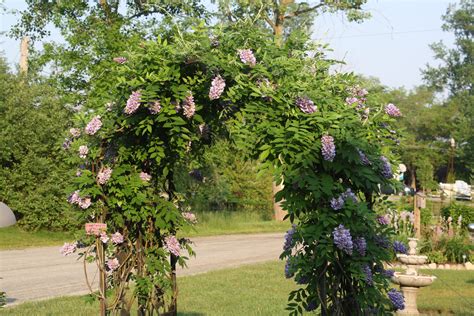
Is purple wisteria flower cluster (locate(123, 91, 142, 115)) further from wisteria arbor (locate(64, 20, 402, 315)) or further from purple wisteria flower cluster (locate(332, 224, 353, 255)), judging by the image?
purple wisteria flower cluster (locate(332, 224, 353, 255))

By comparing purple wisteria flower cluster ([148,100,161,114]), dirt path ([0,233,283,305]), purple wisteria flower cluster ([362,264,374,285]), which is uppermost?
purple wisteria flower cluster ([148,100,161,114])

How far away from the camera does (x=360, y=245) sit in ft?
17.2

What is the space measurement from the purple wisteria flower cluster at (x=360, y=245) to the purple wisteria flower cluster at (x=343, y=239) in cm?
16

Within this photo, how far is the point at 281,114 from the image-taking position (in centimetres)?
538

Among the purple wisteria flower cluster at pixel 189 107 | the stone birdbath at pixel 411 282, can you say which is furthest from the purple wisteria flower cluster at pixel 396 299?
the stone birdbath at pixel 411 282

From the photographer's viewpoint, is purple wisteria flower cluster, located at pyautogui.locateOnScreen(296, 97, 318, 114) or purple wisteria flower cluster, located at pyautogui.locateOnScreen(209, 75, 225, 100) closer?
purple wisteria flower cluster, located at pyautogui.locateOnScreen(296, 97, 318, 114)

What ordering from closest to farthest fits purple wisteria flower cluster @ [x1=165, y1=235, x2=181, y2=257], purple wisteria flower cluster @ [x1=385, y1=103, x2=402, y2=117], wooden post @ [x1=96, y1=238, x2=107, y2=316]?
1. purple wisteria flower cluster @ [x1=385, y1=103, x2=402, y2=117]
2. wooden post @ [x1=96, y1=238, x2=107, y2=316]
3. purple wisteria flower cluster @ [x1=165, y1=235, x2=181, y2=257]

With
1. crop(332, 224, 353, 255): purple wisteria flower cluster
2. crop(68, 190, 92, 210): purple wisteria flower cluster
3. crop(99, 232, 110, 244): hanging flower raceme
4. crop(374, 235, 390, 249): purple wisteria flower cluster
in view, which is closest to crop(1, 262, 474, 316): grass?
crop(99, 232, 110, 244): hanging flower raceme

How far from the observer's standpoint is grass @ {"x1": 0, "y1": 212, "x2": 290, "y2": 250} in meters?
20.6

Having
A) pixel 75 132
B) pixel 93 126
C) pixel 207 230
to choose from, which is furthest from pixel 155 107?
pixel 207 230

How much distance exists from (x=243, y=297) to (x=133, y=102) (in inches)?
244

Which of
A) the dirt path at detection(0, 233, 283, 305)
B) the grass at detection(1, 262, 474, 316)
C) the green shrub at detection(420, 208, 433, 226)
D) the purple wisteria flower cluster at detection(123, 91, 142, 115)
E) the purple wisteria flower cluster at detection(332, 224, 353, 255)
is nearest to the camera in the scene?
the purple wisteria flower cluster at detection(332, 224, 353, 255)

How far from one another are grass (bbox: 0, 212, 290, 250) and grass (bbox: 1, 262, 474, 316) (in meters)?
5.47

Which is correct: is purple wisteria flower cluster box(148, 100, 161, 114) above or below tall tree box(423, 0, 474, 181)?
below
